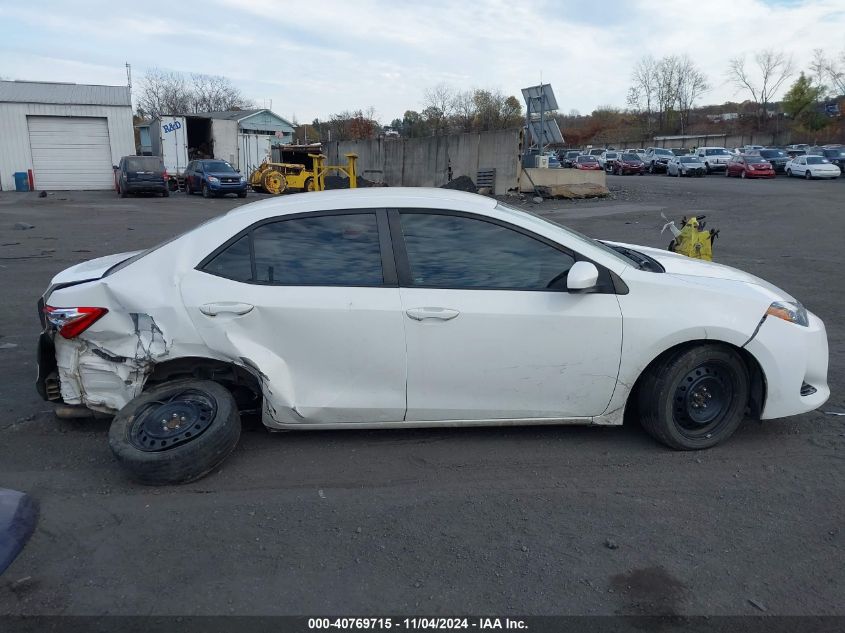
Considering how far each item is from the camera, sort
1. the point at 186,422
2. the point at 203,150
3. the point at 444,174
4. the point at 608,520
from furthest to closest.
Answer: the point at 203,150, the point at 444,174, the point at 186,422, the point at 608,520

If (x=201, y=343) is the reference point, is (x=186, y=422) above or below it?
below

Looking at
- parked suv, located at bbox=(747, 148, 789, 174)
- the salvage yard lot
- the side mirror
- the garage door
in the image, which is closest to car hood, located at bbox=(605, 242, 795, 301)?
the side mirror

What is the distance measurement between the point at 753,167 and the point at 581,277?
41.0 metres

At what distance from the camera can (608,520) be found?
344 cm

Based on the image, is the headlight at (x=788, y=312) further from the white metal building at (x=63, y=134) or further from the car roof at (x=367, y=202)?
the white metal building at (x=63, y=134)

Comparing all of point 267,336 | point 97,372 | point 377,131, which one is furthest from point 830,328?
point 377,131

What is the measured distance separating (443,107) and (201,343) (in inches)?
2731

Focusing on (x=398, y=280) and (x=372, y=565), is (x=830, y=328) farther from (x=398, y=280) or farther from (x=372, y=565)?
(x=372, y=565)

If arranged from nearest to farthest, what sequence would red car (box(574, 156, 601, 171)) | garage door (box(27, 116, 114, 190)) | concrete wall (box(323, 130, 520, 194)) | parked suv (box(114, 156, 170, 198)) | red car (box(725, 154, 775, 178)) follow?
concrete wall (box(323, 130, 520, 194))
parked suv (box(114, 156, 170, 198))
garage door (box(27, 116, 114, 190))
red car (box(725, 154, 775, 178))
red car (box(574, 156, 601, 171))

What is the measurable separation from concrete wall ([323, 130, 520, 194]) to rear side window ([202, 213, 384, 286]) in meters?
24.7

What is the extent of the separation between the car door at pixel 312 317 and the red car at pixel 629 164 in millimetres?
48642

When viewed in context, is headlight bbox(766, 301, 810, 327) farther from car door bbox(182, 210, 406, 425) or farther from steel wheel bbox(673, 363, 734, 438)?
car door bbox(182, 210, 406, 425)

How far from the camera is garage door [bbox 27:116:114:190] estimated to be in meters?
34.3

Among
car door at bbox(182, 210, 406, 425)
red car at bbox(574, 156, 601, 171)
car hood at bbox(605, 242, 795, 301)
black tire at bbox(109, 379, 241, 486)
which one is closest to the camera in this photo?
black tire at bbox(109, 379, 241, 486)
